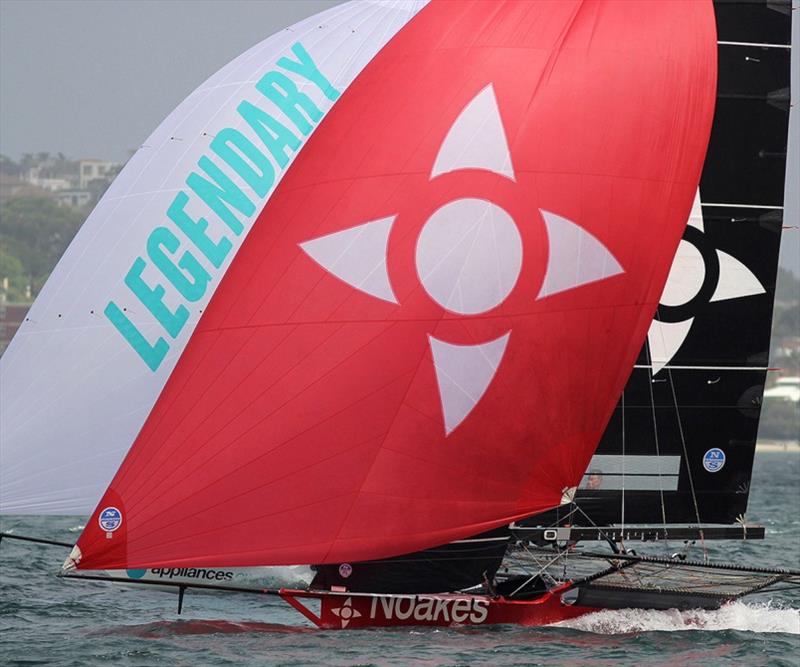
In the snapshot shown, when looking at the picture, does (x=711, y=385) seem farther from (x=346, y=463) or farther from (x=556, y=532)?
(x=346, y=463)

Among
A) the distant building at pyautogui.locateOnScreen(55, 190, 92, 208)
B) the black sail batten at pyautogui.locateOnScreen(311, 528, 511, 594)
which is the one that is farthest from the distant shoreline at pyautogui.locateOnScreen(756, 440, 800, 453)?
the black sail batten at pyautogui.locateOnScreen(311, 528, 511, 594)

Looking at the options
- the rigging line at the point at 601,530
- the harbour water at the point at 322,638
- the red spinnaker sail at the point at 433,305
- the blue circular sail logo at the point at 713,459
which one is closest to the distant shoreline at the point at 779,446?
the harbour water at the point at 322,638

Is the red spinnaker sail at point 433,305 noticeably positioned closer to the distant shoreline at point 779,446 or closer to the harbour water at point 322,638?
the harbour water at point 322,638

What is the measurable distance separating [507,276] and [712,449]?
2.39 metres

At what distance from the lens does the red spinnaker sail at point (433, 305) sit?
9953mm

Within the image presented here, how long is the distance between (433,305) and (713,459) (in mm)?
2716

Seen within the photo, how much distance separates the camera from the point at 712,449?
11.8 m

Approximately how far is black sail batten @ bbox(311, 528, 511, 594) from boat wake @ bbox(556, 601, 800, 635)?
0.61 meters

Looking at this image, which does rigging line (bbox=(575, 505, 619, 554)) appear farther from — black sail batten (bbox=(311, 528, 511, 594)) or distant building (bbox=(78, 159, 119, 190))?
distant building (bbox=(78, 159, 119, 190))

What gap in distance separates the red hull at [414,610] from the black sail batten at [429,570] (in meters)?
0.10

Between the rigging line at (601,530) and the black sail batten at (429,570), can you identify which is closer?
the black sail batten at (429,570)

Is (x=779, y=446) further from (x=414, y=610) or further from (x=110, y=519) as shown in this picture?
(x=110, y=519)

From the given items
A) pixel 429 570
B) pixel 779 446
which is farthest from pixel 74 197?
pixel 429 570

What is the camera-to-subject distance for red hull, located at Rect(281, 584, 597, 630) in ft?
34.6
